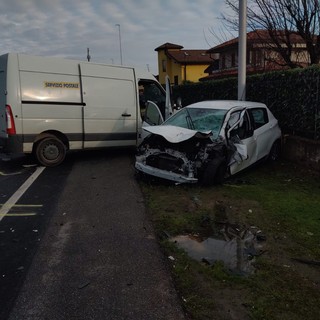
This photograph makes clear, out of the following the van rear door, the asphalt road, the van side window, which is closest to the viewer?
the asphalt road

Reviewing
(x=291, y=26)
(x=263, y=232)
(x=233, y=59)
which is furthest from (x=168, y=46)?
(x=263, y=232)

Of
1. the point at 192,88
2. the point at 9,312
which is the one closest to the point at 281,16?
the point at 192,88

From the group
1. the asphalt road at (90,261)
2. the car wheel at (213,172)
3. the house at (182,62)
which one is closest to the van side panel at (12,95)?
the asphalt road at (90,261)

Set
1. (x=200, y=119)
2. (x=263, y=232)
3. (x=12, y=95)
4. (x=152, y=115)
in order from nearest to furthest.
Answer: (x=263, y=232), (x=200, y=119), (x=12, y=95), (x=152, y=115)

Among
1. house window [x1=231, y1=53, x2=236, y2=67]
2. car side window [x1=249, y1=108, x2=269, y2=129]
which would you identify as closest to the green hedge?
car side window [x1=249, y1=108, x2=269, y2=129]

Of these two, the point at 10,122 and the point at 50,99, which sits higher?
the point at 50,99

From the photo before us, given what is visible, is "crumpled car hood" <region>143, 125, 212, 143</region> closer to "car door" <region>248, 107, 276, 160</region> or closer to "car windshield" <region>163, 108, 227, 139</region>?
"car windshield" <region>163, 108, 227, 139</region>

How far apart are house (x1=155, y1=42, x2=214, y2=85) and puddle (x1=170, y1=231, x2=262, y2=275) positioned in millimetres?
41728

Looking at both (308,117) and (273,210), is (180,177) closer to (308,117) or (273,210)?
(273,210)

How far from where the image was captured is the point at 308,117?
8.98 meters

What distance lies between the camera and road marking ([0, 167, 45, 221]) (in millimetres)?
6062

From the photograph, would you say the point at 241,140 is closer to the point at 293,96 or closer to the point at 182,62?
the point at 293,96

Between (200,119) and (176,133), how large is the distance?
1.09 meters

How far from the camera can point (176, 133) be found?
7465 mm
